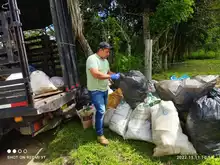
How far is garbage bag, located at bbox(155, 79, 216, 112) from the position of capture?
7.85 ft

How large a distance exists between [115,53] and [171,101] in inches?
118

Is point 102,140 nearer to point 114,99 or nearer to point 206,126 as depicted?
point 114,99

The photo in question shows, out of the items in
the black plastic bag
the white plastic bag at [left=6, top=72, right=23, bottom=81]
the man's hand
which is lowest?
the black plastic bag

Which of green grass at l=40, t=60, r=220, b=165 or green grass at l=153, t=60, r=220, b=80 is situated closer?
green grass at l=40, t=60, r=220, b=165

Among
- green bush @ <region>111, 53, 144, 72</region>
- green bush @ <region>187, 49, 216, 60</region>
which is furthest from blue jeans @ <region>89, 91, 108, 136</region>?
green bush @ <region>187, 49, 216, 60</region>

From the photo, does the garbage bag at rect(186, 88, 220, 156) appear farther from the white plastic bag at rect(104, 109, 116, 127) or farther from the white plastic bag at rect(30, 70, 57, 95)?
the white plastic bag at rect(30, 70, 57, 95)

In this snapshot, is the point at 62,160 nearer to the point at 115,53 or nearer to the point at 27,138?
the point at 27,138

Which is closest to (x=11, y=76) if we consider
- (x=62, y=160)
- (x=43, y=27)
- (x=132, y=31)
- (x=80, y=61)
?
(x=62, y=160)

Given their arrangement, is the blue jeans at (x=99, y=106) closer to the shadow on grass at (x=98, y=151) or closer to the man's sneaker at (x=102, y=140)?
the man's sneaker at (x=102, y=140)

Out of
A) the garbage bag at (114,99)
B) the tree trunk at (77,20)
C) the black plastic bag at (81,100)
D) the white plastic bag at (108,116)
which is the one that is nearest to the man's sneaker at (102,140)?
the white plastic bag at (108,116)

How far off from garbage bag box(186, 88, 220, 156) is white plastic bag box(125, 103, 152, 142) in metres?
0.53

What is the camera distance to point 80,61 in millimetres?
5535

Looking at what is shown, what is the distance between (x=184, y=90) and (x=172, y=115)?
0.42 meters

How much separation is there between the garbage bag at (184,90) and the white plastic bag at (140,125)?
14.7 inches
